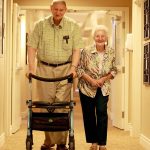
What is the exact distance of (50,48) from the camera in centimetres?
348

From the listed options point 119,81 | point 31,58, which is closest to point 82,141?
point 119,81

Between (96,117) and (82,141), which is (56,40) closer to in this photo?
(96,117)

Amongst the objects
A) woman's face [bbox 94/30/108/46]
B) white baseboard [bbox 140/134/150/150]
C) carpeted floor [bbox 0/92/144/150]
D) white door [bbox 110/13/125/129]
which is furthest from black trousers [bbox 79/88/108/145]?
white door [bbox 110/13/125/129]

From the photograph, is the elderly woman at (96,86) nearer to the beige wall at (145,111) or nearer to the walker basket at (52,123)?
the walker basket at (52,123)

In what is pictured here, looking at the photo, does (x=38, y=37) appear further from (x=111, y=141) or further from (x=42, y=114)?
(x=111, y=141)

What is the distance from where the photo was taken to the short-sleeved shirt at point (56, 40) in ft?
11.4

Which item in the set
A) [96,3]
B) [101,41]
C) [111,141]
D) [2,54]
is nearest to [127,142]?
[111,141]

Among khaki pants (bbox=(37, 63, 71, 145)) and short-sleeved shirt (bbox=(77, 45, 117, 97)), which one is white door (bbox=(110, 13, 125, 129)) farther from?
khaki pants (bbox=(37, 63, 71, 145))

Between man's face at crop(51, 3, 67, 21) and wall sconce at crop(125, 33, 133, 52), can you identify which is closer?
man's face at crop(51, 3, 67, 21)

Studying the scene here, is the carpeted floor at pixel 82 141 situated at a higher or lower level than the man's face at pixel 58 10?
lower

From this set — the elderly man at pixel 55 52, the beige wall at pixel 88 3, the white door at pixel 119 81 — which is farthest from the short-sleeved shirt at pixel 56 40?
the white door at pixel 119 81

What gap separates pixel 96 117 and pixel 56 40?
2.96 ft

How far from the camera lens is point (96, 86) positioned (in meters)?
3.70

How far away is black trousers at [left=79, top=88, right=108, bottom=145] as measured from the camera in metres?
3.72
